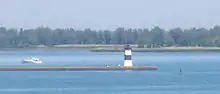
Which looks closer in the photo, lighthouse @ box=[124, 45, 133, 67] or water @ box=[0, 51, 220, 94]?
water @ box=[0, 51, 220, 94]

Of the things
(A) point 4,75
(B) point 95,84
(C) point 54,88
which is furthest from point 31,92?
(A) point 4,75

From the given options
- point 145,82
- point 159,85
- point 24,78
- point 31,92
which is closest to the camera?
point 31,92

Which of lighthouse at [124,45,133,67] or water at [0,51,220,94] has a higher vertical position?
lighthouse at [124,45,133,67]

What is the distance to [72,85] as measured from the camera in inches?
3004

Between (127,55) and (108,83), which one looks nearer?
(108,83)

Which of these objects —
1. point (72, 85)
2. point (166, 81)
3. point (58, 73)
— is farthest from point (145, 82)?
point (58, 73)

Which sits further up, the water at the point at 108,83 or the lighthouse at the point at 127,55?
the lighthouse at the point at 127,55

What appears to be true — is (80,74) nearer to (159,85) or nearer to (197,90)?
(159,85)

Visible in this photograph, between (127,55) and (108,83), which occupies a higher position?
(127,55)

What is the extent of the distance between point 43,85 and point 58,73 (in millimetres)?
21629

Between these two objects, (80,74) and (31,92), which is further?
(80,74)

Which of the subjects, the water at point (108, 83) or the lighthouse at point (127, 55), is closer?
the water at point (108, 83)

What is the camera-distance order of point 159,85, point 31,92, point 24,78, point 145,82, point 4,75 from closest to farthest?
1. point 31,92
2. point 159,85
3. point 145,82
4. point 24,78
5. point 4,75

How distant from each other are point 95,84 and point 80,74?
17.9 m
